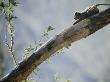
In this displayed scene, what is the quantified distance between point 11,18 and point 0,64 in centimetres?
879

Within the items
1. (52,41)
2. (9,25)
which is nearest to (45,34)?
(9,25)

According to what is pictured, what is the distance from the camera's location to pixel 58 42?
5180 mm

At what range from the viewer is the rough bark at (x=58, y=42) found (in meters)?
5.08

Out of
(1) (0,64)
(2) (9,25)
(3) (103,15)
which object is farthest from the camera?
(1) (0,64)

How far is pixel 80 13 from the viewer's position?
17.1ft

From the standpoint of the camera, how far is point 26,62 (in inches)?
203

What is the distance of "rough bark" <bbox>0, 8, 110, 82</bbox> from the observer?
508 centimetres

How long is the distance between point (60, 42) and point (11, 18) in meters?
3.80

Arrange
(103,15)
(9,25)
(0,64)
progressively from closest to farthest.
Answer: (103,15)
(9,25)
(0,64)

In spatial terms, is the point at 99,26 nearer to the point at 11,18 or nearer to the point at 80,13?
the point at 80,13

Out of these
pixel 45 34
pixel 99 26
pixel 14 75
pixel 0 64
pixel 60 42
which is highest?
pixel 99 26

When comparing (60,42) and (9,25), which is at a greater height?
(60,42)

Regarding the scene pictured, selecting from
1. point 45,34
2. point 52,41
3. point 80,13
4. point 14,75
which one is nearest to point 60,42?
point 52,41

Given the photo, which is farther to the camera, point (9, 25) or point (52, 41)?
point (9, 25)
